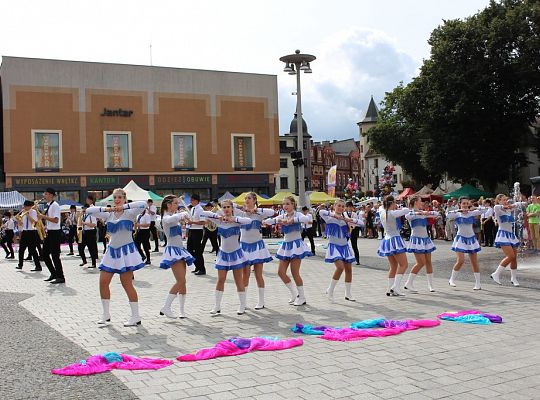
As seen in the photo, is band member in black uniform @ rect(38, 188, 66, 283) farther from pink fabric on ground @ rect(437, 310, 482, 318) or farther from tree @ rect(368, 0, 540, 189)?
tree @ rect(368, 0, 540, 189)

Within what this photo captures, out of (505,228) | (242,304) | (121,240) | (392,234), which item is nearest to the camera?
(121,240)

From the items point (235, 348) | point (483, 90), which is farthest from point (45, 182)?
point (235, 348)

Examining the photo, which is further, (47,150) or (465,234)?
(47,150)

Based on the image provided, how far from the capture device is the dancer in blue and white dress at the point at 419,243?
1162 centimetres

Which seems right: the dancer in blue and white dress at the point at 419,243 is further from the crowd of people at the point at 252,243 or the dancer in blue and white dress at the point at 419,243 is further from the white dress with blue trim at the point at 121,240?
the white dress with blue trim at the point at 121,240

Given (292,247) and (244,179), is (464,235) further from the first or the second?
(244,179)

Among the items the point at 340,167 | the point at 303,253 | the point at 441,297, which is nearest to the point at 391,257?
the point at 441,297

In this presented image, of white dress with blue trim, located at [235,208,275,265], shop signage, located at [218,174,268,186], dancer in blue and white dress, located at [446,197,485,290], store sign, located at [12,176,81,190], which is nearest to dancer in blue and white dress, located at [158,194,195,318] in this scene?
white dress with blue trim, located at [235,208,275,265]

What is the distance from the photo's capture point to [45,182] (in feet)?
155

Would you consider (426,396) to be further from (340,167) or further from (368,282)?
(340,167)

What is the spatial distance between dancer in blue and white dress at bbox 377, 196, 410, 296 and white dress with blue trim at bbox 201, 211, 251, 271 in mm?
3189

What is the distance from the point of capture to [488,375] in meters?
Answer: 5.67

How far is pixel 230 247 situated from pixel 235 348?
114 inches

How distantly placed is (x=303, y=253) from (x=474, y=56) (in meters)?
32.1
